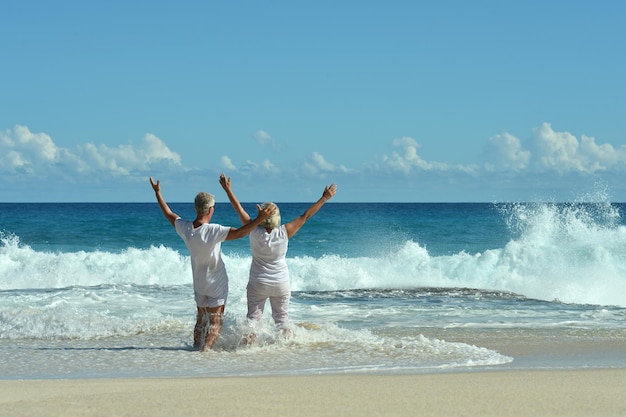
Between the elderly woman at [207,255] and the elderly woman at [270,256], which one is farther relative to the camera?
the elderly woman at [270,256]

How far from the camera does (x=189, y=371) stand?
319 inches

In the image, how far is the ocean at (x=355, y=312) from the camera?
8633mm

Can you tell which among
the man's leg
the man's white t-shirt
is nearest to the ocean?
the man's leg

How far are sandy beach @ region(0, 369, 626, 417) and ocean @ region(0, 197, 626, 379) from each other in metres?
0.93

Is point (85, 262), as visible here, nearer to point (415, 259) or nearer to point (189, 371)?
point (415, 259)

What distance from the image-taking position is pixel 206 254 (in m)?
8.47

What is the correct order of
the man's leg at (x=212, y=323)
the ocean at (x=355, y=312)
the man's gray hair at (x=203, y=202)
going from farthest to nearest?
the man's leg at (x=212, y=323)
the ocean at (x=355, y=312)
the man's gray hair at (x=203, y=202)

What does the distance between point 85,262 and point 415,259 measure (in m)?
9.61

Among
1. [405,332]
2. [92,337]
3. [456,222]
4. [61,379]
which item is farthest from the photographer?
[456,222]

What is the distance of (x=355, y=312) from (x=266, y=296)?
513 cm

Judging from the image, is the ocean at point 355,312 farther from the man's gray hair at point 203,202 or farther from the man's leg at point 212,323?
the man's gray hair at point 203,202

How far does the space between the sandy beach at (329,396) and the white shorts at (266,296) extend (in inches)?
58.8

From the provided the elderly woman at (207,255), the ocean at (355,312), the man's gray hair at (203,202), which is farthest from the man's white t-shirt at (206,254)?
the ocean at (355,312)

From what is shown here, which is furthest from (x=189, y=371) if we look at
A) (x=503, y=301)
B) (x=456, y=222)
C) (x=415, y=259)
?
(x=456, y=222)
